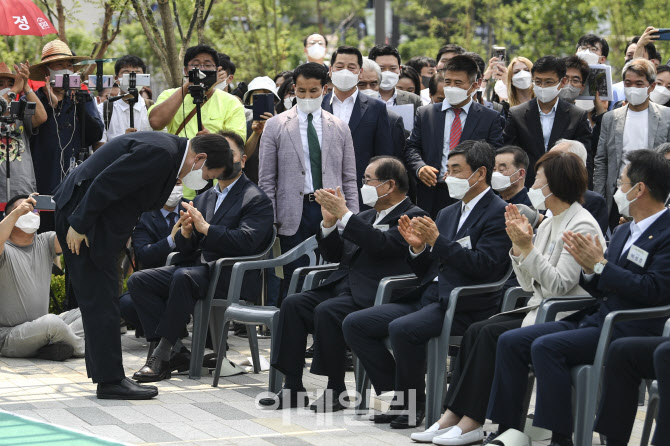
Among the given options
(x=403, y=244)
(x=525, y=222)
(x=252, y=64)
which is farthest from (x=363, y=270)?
(x=252, y=64)

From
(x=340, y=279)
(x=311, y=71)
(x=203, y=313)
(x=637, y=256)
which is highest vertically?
(x=311, y=71)

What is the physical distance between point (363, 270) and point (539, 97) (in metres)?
2.38

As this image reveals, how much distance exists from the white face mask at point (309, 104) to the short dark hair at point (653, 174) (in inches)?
133

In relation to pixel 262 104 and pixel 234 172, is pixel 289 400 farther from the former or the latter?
pixel 262 104

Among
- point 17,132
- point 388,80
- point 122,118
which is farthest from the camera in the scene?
point 122,118

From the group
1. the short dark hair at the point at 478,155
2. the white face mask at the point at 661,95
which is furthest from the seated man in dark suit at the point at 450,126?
the white face mask at the point at 661,95

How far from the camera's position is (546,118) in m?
8.58

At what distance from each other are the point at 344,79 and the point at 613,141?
2.20 meters

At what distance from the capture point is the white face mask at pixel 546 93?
849cm

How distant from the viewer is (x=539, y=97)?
8.56m

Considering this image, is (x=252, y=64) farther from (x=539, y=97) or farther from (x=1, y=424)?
(x=1, y=424)

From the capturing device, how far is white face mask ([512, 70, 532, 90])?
941cm

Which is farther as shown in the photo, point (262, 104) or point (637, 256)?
point (262, 104)

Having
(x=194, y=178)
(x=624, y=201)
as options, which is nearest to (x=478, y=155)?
(x=624, y=201)
